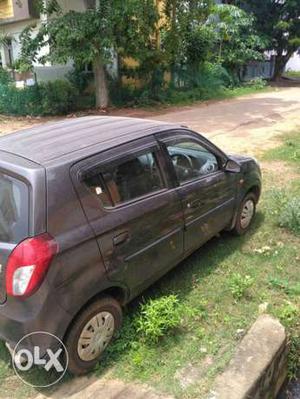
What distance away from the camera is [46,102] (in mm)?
13875

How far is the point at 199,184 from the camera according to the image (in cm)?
391

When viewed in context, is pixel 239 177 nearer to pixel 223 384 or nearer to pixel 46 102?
pixel 223 384

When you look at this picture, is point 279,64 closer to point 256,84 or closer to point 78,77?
point 256,84

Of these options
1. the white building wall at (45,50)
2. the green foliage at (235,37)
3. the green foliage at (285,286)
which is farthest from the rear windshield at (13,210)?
the green foliage at (235,37)

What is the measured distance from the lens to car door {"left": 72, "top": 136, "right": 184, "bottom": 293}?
2.87 metres

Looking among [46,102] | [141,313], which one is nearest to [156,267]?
[141,313]

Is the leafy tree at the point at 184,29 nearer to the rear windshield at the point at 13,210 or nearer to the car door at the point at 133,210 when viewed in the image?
the car door at the point at 133,210

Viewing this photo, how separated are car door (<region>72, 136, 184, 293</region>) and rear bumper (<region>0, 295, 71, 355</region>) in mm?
492

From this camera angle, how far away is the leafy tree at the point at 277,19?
2289 centimetres

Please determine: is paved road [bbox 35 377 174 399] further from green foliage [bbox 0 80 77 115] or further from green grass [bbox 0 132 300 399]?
green foliage [bbox 0 80 77 115]

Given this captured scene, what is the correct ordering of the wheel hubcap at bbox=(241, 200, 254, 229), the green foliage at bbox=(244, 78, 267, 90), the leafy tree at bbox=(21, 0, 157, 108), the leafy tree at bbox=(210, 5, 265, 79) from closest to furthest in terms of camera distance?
the wheel hubcap at bbox=(241, 200, 254, 229) → the leafy tree at bbox=(21, 0, 157, 108) → the leafy tree at bbox=(210, 5, 265, 79) → the green foliage at bbox=(244, 78, 267, 90)

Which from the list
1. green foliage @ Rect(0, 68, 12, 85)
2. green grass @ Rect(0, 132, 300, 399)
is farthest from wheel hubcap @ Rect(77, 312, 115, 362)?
green foliage @ Rect(0, 68, 12, 85)

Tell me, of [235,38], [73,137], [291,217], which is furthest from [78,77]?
[73,137]
